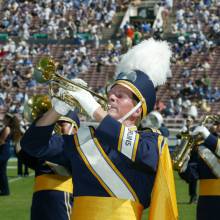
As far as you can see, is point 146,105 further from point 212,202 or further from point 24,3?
point 24,3

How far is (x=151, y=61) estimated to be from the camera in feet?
17.1

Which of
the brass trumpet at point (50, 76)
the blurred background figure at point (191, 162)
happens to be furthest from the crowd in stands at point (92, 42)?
the brass trumpet at point (50, 76)

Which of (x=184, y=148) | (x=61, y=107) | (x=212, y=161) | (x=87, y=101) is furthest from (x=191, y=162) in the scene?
(x=87, y=101)

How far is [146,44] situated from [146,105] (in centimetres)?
42

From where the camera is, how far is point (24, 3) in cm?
5056

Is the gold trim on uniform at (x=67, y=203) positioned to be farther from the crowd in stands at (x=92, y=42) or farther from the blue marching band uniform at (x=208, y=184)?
the crowd in stands at (x=92, y=42)

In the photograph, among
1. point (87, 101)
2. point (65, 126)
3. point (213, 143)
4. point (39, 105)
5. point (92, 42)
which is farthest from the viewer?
point (92, 42)

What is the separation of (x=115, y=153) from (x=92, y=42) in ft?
131

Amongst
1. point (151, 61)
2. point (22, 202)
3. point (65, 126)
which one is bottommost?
point (22, 202)

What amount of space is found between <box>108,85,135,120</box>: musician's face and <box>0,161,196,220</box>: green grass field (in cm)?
846

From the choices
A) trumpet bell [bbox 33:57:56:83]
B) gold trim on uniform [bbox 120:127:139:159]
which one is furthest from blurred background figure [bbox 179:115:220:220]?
gold trim on uniform [bbox 120:127:139:159]

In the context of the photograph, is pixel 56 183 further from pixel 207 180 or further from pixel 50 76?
pixel 50 76

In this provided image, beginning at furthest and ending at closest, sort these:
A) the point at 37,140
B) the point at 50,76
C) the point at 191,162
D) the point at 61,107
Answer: the point at 191,162, the point at 50,76, the point at 37,140, the point at 61,107

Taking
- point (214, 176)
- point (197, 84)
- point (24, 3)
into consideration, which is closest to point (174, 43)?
point (197, 84)
